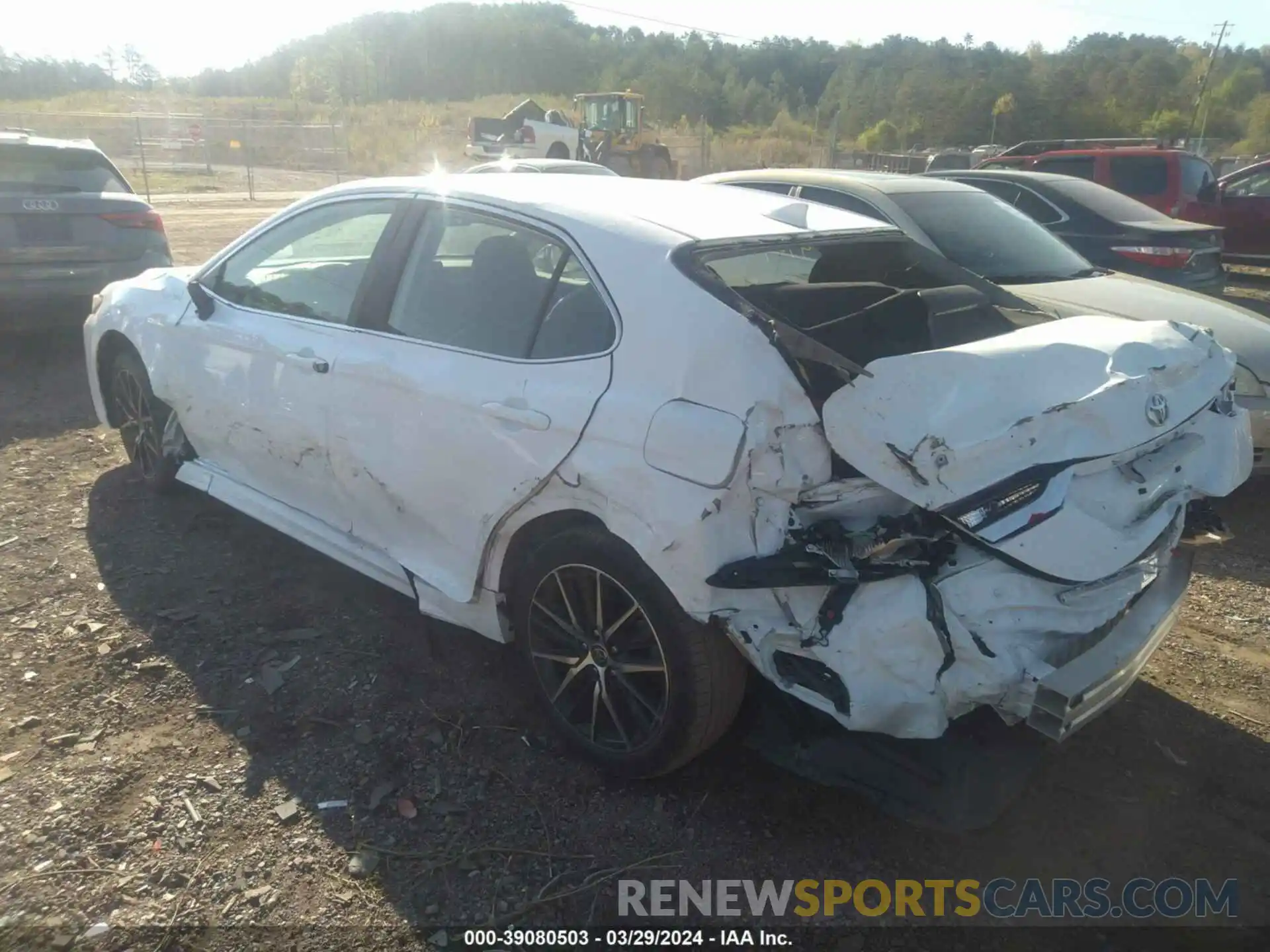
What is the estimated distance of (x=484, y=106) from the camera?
6112 cm

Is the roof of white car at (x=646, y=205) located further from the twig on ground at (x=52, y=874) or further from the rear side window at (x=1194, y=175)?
the rear side window at (x=1194, y=175)

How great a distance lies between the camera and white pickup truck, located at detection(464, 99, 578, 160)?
28.6 meters

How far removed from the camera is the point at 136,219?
729 cm

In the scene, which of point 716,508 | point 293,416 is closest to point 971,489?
point 716,508

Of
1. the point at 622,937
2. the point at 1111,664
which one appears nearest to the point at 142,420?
the point at 622,937

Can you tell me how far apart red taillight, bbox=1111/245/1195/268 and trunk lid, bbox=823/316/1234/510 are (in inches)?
227

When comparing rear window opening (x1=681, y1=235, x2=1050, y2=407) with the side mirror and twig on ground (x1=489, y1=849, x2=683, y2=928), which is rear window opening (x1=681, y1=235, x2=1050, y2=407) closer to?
twig on ground (x1=489, y1=849, x2=683, y2=928)

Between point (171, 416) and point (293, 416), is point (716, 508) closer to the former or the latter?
point (293, 416)

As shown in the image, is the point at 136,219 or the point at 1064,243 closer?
the point at 1064,243

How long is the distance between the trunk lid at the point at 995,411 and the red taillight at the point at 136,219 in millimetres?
6834

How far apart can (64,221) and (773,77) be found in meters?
82.2

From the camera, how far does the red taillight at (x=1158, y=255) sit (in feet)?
25.1

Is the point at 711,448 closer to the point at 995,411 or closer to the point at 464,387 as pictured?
the point at 995,411

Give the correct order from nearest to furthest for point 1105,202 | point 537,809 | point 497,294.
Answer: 1. point 537,809
2. point 497,294
3. point 1105,202
